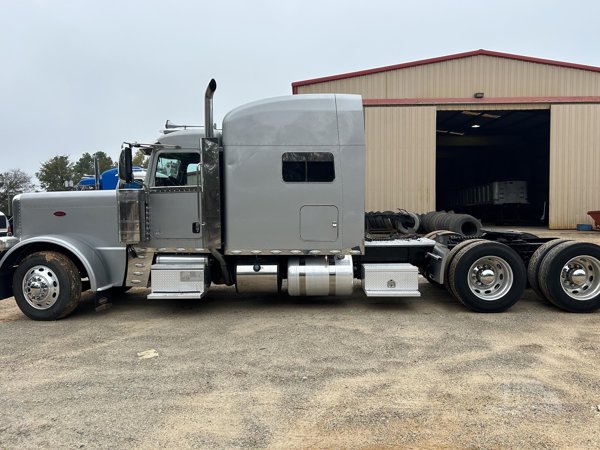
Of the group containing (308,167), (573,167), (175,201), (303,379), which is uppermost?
(573,167)

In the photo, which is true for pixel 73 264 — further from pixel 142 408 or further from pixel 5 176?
pixel 5 176

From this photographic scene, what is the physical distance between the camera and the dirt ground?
3090 mm

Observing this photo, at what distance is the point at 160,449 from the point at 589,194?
71.8 ft

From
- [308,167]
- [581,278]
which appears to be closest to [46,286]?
[308,167]

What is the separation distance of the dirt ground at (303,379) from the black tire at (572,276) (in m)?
0.24

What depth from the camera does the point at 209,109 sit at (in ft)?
20.0

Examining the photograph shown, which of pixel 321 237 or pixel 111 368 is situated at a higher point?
pixel 321 237

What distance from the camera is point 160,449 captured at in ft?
9.53

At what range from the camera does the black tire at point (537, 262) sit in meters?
6.40

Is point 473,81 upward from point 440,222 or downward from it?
upward

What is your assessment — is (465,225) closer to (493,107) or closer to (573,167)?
(493,107)

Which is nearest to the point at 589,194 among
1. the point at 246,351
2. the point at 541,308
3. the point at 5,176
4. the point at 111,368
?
the point at 541,308

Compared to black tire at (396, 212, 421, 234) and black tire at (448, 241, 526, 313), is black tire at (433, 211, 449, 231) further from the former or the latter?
black tire at (448, 241, 526, 313)

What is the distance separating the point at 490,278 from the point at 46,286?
6342 millimetres
